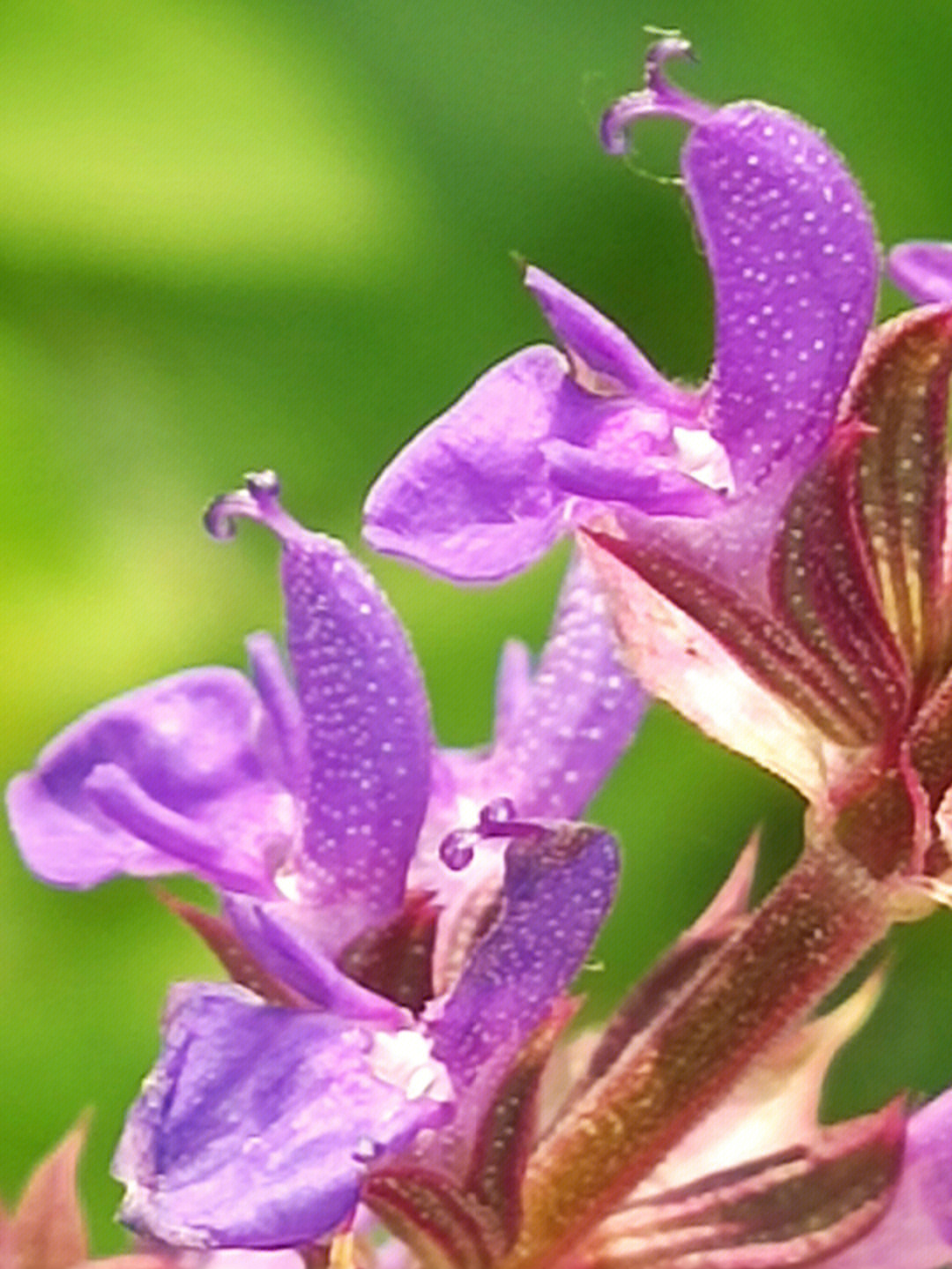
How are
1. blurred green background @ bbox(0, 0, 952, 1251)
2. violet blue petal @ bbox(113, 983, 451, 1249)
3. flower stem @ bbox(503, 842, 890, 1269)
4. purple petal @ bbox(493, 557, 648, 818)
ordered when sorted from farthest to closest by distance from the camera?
blurred green background @ bbox(0, 0, 952, 1251) < purple petal @ bbox(493, 557, 648, 818) < flower stem @ bbox(503, 842, 890, 1269) < violet blue petal @ bbox(113, 983, 451, 1249)

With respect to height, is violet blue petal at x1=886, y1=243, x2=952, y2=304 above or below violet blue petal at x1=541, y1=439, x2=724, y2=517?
above

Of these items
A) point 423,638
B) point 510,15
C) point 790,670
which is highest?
point 510,15

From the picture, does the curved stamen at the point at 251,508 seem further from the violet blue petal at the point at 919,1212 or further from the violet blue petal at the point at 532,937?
the violet blue petal at the point at 919,1212

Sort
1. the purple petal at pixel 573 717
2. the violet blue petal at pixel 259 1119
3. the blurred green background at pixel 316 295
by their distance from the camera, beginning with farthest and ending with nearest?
1. the blurred green background at pixel 316 295
2. the purple petal at pixel 573 717
3. the violet blue petal at pixel 259 1119

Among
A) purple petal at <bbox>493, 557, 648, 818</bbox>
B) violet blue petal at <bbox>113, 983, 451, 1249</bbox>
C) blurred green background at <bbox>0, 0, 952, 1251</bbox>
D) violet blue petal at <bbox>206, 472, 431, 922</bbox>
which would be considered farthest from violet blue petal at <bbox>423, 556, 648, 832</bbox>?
blurred green background at <bbox>0, 0, 952, 1251</bbox>

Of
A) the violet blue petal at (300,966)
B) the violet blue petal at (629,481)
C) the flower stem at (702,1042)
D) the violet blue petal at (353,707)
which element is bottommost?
the flower stem at (702,1042)

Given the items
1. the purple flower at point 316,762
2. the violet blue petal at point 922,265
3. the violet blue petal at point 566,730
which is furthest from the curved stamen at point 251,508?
the violet blue petal at point 922,265

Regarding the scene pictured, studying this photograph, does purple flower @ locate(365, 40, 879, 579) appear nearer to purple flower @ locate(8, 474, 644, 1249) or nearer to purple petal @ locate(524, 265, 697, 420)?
purple petal @ locate(524, 265, 697, 420)

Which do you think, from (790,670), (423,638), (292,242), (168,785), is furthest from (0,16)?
(790,670)

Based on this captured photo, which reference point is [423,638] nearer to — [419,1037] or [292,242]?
[292,242]
